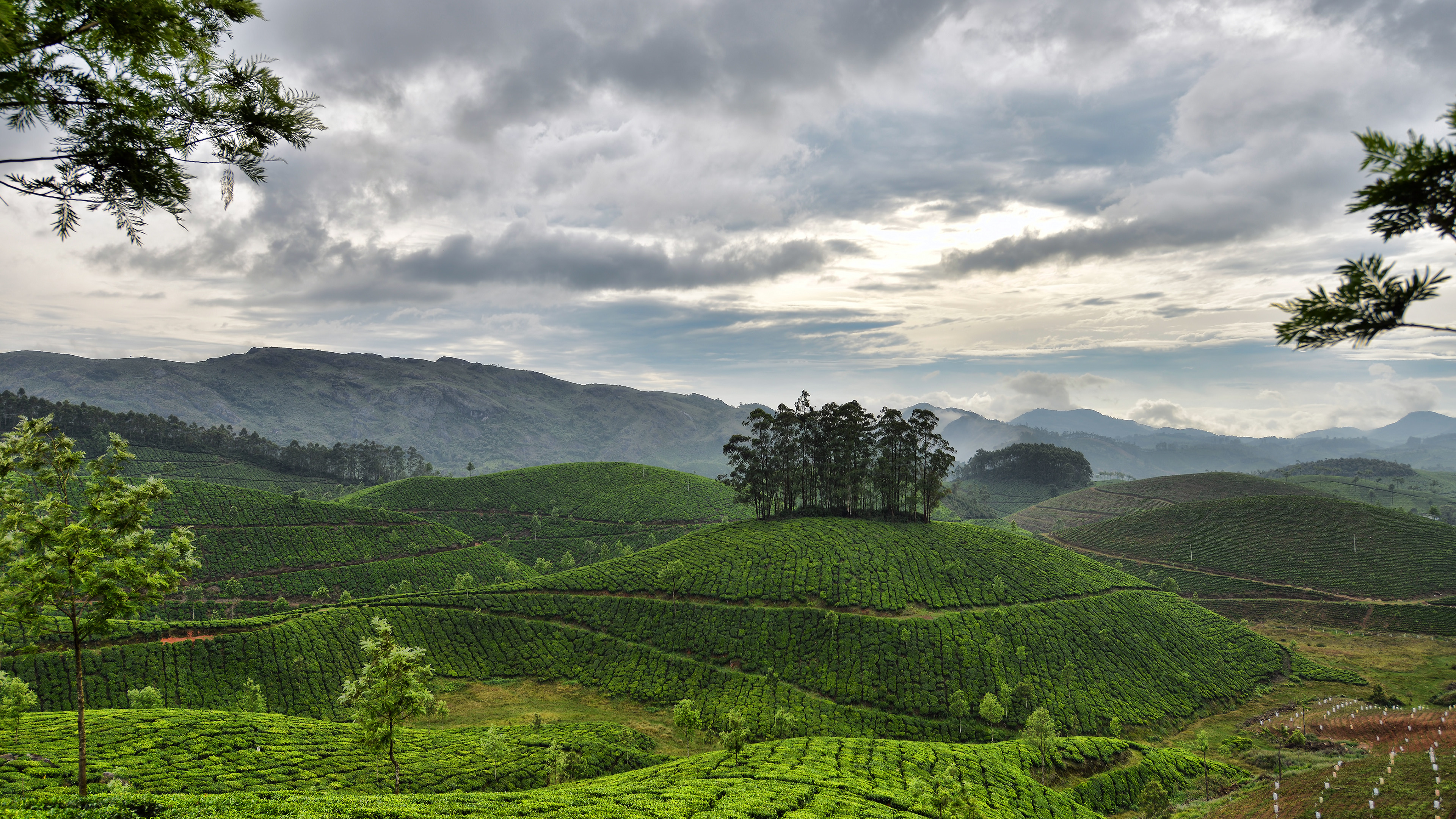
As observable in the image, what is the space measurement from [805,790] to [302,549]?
105764 mm

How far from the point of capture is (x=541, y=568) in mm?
105062

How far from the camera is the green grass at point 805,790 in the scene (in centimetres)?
1609

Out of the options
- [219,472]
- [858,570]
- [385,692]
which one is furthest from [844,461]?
[219,472]

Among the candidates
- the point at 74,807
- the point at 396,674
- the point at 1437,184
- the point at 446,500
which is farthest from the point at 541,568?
the point at 1437,184

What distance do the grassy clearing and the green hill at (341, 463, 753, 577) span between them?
5007 centimetres

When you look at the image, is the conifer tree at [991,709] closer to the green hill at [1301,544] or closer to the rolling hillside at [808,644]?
the rolling hillside at [808,644]

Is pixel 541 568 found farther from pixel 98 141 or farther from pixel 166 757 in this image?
pixel 98 141

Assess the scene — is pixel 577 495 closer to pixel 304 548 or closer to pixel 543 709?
pixel 304 548

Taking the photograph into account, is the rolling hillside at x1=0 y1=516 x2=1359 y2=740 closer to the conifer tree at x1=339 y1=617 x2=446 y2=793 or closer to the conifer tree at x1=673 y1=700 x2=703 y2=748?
the conifer tree at x1=673 y1=700 x2=703 y2=748

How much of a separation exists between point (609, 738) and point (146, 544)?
112ft

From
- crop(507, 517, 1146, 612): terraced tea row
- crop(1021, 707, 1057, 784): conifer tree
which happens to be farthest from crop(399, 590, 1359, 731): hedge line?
crop(1021, 707, 1057, 784): conifer tree

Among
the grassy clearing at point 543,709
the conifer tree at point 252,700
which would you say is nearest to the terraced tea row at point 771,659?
the conifer tree at point 252,700

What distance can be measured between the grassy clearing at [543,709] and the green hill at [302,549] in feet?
147

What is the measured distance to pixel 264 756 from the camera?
3206 cm
